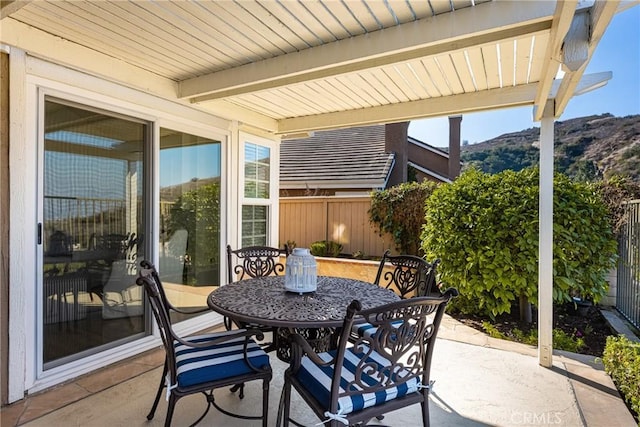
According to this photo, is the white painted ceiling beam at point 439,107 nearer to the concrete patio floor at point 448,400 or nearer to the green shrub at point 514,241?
the green shrub at point 514,241

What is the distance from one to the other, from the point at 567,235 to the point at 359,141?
7.52 m

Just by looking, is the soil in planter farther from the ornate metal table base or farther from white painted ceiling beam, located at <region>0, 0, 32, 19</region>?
white painted ceiling beam, located at <region>0, 0, 32, 19</region>

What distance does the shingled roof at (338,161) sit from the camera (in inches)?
333

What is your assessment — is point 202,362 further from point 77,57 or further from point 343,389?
point 77,57

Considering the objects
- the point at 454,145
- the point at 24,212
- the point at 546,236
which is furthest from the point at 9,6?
the point at 454,145

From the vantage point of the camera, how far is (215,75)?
3.05m

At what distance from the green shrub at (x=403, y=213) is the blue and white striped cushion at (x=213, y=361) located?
4140 mm

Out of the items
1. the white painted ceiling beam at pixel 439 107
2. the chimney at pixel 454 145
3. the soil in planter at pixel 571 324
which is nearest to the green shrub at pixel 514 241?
the soil in planter at pixel 571 324

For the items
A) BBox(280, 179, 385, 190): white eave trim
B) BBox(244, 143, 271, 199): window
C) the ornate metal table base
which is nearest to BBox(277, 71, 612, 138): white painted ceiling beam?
BBox(244, 143, 271, 199): window

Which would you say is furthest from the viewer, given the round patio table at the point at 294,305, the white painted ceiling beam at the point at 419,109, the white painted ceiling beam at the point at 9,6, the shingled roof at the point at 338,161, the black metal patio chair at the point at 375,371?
the shingled roof at the point at 338,161

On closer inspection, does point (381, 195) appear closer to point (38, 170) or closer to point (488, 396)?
point (488, 396)

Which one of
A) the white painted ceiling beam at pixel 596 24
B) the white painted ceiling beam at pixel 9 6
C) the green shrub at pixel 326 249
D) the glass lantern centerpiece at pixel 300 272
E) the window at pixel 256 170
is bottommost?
the green shrub at pixel 326 249

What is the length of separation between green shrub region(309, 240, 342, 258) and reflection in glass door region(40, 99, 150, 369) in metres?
3.67

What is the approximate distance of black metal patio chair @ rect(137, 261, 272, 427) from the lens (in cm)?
176
